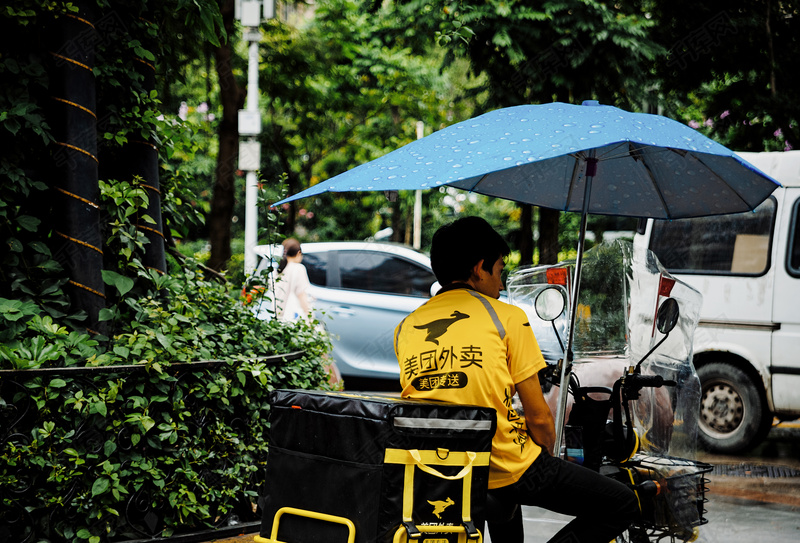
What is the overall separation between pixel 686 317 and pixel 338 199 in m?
21.9

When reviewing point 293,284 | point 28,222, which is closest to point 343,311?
point 293,284

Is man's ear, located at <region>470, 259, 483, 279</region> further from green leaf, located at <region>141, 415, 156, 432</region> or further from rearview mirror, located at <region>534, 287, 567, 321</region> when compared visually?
green leaf, located at <region>141, 415, 156, 432</region>

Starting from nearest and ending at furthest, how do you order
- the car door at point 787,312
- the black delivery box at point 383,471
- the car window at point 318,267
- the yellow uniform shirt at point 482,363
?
the black delivery box at point 383,471
the yellow uniform shirt at point 482,363
the car door at point 787,312
the car window at point 318,267

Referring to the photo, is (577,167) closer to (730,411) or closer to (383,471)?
(383,471)

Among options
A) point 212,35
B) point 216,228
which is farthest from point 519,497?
point 216,228

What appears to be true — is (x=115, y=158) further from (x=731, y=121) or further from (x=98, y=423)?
(x=731, y=121)

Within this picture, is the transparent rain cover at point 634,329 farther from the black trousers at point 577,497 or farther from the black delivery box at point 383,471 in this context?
the black delivery box at point 383,471

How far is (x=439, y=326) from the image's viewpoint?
8.87 feet

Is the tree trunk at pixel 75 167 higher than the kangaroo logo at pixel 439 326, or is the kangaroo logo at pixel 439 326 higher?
the tree trunk at pixel 75 167

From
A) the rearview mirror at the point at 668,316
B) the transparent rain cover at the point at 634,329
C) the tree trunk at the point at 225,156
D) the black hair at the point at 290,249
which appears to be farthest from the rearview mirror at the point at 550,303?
the tree trunk at the point at 225,156

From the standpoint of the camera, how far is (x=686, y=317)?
3572mm

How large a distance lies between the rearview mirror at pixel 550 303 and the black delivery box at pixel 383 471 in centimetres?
102

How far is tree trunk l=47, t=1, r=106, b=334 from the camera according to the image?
14.8ft

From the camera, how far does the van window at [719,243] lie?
7.61 meters
